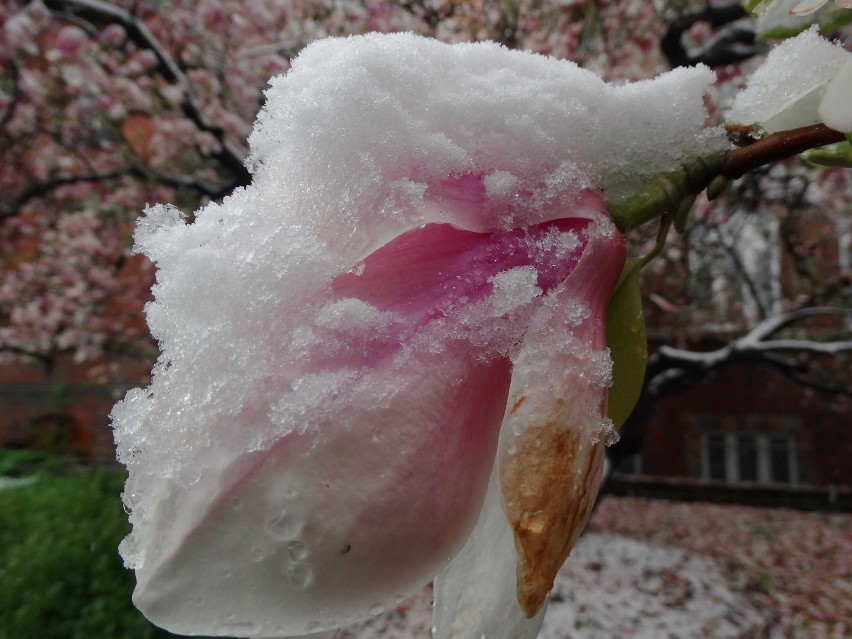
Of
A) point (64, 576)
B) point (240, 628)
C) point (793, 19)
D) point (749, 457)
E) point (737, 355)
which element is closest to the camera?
point (240, 628)

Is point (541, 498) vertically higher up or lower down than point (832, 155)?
lower down

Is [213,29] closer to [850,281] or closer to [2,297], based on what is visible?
[2,297]

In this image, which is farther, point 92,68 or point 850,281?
point 850,281

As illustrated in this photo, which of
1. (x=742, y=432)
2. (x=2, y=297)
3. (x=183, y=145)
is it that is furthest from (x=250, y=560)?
(x=742, y=432)

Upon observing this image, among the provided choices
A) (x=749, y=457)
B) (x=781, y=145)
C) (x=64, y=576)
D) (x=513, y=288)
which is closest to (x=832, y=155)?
(x=781, y=145)

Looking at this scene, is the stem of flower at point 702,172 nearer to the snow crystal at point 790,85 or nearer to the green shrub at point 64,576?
the snow crystal at point 790,85

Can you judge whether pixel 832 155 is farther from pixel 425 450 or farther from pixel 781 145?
pixel 425 450

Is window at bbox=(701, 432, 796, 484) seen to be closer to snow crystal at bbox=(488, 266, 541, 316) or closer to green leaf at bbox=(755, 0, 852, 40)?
green leaf at bbox=(755, 0, 852, 40)
